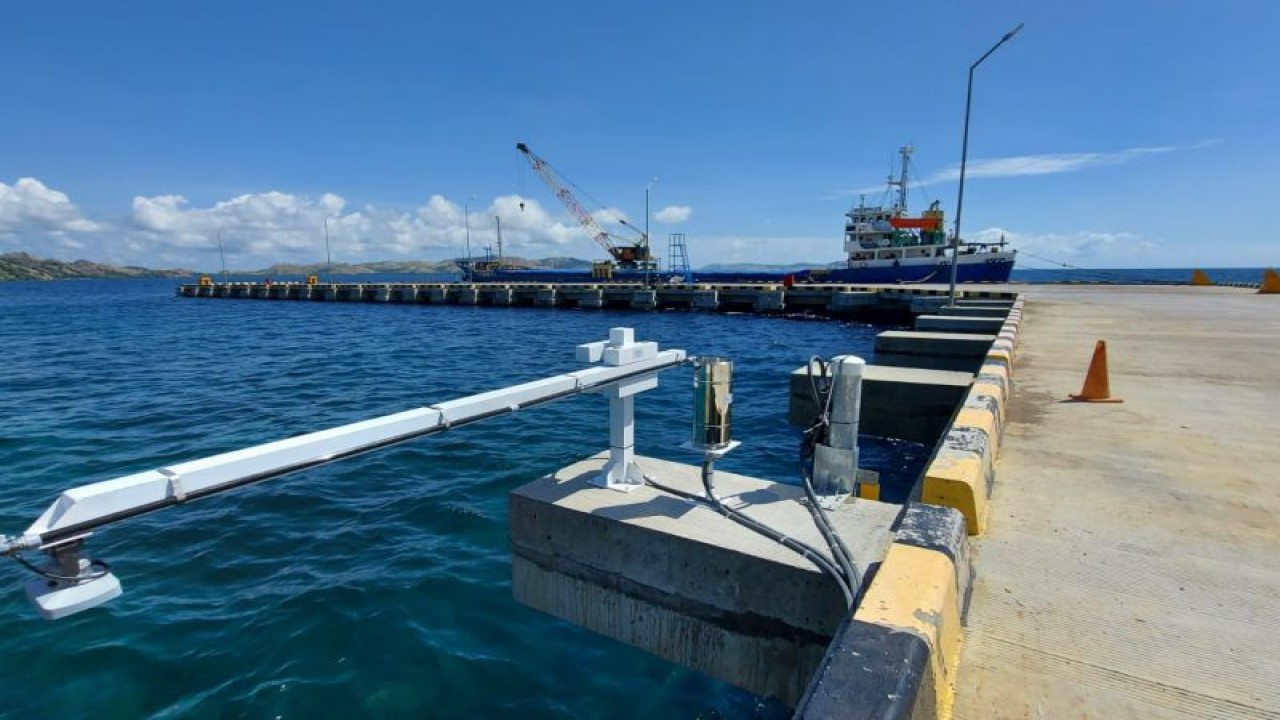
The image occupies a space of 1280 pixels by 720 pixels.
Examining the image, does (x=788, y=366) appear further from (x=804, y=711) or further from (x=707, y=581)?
(x=804, y=711)

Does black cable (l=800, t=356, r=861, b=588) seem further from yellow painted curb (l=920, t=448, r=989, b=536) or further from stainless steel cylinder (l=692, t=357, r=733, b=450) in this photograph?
yellow painted curb (l=920, t=448, r=989, b=536)

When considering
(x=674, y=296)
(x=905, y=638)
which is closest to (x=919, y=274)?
(x=674, y=296)

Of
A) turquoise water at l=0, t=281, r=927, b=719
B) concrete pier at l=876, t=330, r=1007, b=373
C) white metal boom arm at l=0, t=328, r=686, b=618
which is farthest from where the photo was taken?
concrete pier at l=876, t=330, r=1007, b=373

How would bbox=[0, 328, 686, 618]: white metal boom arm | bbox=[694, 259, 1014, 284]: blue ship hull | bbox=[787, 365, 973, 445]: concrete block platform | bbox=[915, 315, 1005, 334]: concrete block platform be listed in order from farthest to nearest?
bbox=[694, 259, 1014, 284]: blue ship hull
bbox=[915, 315, 1005, 334]: concrete block platform
bbox=[787, 365, 973, 445]: concrete block platform
bbox=[0, 328, 686, 618]: white metal boom arm

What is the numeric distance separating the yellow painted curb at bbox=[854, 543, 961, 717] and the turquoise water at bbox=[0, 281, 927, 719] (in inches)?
69.8

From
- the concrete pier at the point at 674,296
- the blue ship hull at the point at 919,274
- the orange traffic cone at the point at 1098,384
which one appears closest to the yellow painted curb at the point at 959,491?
the orange traffic cone at the point at 1098,384

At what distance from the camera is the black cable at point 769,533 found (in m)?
2.95

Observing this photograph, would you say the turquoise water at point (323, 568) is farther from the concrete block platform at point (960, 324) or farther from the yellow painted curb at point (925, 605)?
the concrete block platform at point (960, 324)

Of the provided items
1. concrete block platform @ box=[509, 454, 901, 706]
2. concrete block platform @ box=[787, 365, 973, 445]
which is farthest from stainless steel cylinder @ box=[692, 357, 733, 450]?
concrete block platform @ box=[787, 365, 973, 445]

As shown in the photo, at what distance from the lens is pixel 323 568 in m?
5.75

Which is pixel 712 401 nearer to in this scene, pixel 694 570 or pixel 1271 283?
pixel 694 570

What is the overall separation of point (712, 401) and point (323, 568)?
175 inches

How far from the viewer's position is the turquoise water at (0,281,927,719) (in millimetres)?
4164

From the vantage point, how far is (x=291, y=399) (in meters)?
12.9
